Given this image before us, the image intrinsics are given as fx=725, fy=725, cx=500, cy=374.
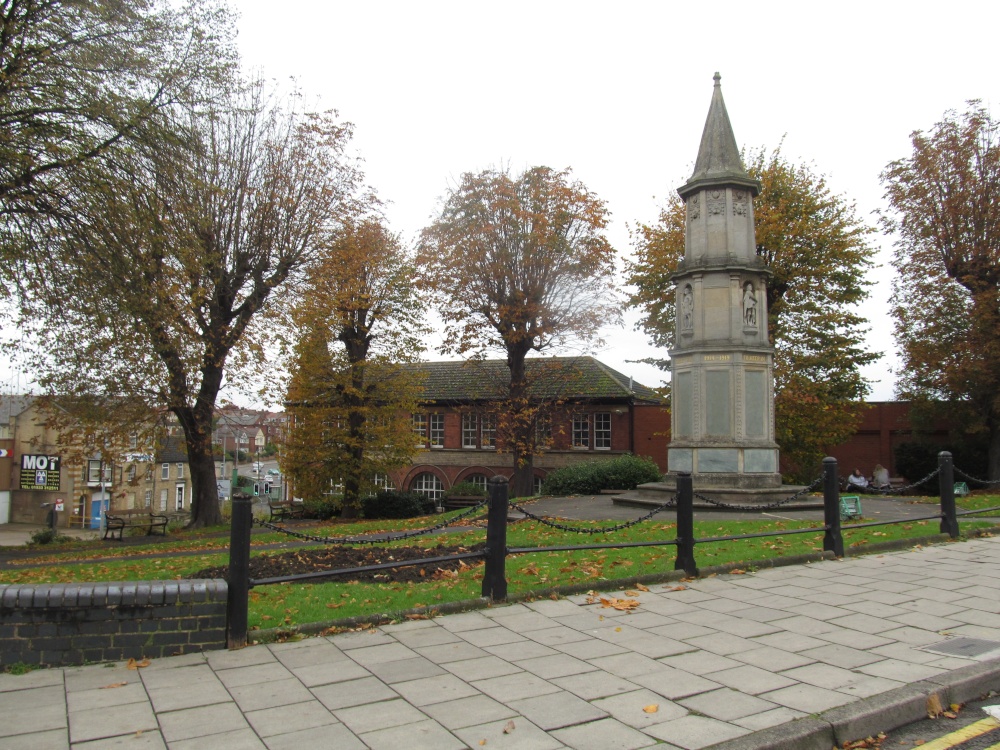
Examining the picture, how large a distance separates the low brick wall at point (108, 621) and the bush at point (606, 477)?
59.5 ft

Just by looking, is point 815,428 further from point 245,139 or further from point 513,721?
point 513,721

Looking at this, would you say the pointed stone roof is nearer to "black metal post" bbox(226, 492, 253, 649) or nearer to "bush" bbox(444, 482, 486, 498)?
"black metal post" bbox(226, 492, 253, 649)

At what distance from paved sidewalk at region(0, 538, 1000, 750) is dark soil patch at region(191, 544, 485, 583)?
2139 mm

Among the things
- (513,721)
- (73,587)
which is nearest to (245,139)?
(73,587)

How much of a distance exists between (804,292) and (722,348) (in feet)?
48.9

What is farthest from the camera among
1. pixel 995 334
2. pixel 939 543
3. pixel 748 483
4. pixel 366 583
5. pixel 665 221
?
pixel 665 221

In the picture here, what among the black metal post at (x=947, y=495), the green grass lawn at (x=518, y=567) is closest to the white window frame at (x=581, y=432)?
the green grass lawn at (x=518, y=567)

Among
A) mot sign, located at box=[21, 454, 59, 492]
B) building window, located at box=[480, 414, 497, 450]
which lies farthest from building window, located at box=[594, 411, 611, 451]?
mot sign, located at box=[21, 454, 59, 492]

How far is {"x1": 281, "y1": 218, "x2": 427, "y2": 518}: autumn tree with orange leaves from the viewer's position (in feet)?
88.6

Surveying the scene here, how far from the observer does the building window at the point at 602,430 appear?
121ft

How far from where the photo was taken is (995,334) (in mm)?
24250

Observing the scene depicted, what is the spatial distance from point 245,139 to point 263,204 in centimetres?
223

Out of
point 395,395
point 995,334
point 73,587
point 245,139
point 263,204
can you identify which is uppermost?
point 245,139

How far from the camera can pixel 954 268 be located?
26703 millimetres
